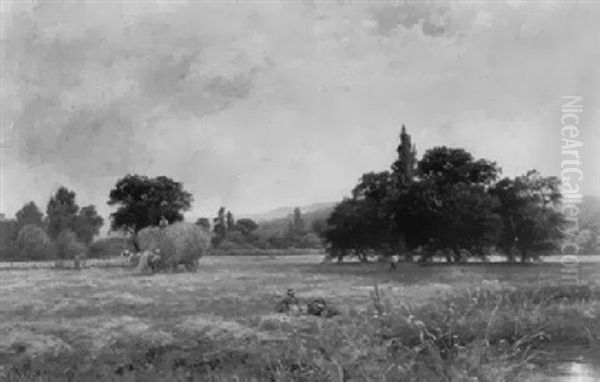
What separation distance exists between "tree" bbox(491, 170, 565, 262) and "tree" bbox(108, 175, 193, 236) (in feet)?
10.7

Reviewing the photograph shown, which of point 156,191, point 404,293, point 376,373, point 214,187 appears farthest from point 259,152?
point 376,373

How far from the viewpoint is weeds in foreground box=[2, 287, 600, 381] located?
6.39m

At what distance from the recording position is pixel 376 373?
20.4ft

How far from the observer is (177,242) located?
819 cm

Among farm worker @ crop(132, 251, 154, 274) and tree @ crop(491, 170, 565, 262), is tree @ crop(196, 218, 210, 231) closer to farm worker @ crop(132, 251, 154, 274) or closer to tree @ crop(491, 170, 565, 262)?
farm worker @ crop(132, 251, 154, 274)

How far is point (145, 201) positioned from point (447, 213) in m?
3.24

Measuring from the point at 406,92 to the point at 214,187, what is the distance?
7.64ft

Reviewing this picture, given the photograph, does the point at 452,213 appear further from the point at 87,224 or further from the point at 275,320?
the point at 87,224

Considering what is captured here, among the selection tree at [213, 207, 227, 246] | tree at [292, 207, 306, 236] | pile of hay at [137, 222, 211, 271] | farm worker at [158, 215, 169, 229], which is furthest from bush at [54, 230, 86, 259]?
tree at [292, 207, 306, 236]

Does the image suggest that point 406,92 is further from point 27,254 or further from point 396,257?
point 27,254

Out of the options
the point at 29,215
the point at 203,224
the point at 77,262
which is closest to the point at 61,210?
the point at 29,215

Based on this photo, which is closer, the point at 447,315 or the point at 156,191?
the point at 447,315

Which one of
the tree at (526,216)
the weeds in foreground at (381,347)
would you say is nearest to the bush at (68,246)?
the weeds in foreground at (381,347)

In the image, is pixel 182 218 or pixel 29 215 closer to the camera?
pixel 182 218
